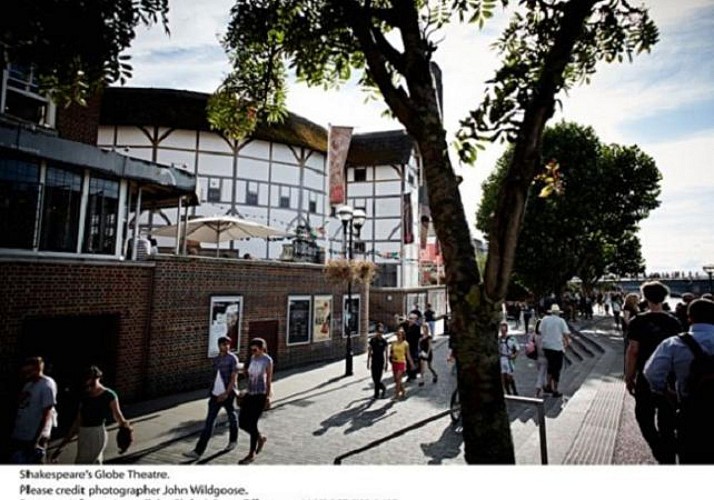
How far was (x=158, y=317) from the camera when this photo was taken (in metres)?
5.62

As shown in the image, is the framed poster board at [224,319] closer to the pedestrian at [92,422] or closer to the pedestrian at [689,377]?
the pedestrian at [92,422]

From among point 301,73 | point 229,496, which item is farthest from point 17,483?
point 301,73

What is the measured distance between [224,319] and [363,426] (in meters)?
2.91

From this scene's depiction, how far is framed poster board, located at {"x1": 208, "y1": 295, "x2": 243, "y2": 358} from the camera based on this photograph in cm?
623

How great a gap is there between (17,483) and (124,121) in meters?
8.91

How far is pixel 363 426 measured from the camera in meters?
4.65

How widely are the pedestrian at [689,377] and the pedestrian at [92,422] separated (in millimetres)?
3336

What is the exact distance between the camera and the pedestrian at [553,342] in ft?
17.5

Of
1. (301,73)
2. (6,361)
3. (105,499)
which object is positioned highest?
(301,73)

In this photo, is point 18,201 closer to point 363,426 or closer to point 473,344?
point 363,426

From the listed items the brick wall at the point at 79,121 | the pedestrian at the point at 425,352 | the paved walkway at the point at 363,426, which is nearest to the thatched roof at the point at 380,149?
the pedestrian at the point at 425,352

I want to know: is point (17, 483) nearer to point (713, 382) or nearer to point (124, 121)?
point (713, 382)

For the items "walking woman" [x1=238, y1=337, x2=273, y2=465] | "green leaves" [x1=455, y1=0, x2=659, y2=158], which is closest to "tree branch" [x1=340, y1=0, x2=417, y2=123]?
"green leaves" [x1=455, y1=0, x2=659, y2=158]

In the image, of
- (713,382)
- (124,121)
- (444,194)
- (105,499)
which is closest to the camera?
(444,194)
